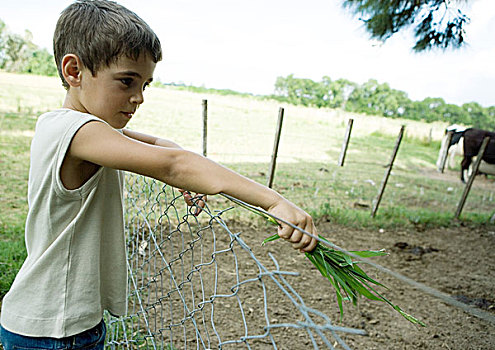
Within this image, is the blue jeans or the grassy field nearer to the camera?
the blue jeans

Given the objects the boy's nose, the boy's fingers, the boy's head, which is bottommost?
the boy's fingers

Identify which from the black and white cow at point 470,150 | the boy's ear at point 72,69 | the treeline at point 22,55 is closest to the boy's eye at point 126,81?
the boy's ear at point 72,69

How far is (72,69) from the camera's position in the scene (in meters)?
1.18

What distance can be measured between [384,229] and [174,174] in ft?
16.8

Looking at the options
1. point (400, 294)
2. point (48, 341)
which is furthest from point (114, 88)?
point (400, 294)

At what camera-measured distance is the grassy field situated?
18.6ft

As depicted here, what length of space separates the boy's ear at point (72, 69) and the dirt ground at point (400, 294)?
2.04 m

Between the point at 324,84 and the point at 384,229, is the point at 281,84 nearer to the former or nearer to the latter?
the point at 324,84

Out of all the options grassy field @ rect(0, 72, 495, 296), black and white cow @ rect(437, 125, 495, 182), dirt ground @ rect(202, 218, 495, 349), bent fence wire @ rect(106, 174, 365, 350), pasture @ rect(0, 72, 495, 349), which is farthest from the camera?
black and white cow @ rect(437, 125, 495, 182)

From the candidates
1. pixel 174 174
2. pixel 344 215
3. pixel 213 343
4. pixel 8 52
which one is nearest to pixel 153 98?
pixel 344 215

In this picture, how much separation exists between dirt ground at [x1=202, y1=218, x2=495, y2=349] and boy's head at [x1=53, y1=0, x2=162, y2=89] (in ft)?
6.86

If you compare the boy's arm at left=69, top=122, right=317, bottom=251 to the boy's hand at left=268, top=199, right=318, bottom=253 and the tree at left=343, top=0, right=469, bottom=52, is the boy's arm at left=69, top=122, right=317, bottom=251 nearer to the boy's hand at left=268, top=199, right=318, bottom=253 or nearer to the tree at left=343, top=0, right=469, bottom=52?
the boy's hand at left=268, top=199, right=318, bottom=253

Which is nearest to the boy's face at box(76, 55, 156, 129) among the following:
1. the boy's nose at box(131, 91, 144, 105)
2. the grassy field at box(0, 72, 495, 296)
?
the boy's nose at box(131, 91, 144, 105)

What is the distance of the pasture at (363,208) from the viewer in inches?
128
